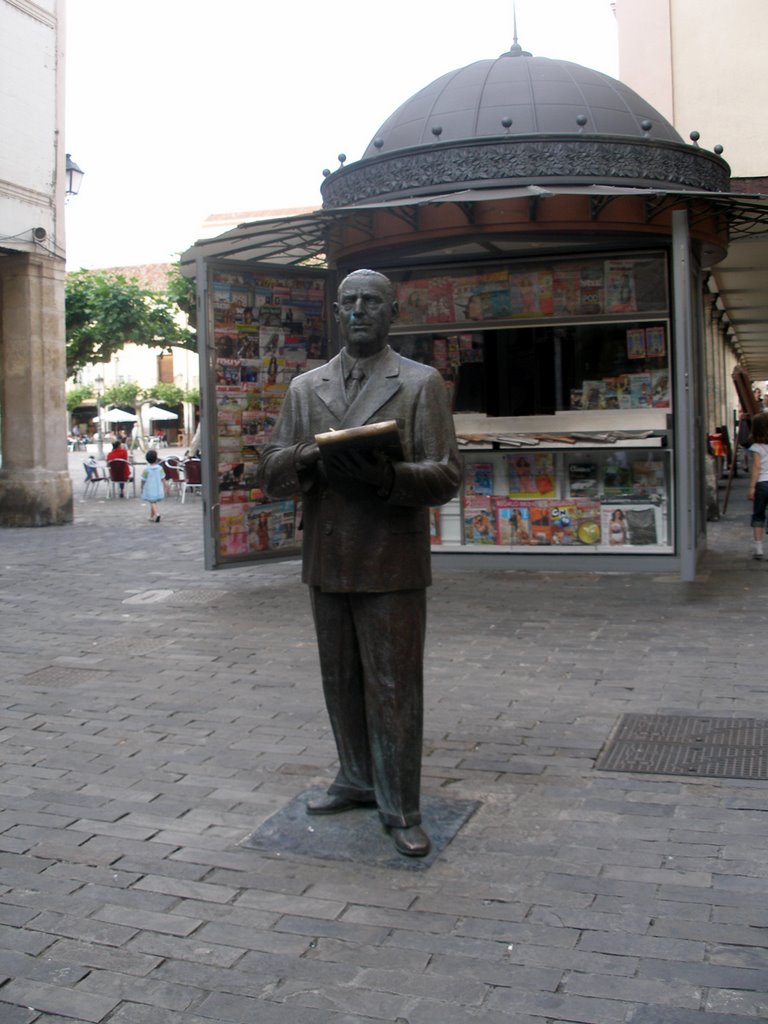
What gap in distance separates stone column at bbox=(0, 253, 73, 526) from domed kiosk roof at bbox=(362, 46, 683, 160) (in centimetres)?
752

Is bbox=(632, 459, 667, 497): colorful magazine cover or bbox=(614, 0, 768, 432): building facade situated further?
bbox=(614, 0, 768, 432): building facade

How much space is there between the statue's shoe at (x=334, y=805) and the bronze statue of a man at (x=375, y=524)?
0.24 m

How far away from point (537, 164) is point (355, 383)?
5904 mm

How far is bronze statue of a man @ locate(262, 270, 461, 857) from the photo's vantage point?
3.94m

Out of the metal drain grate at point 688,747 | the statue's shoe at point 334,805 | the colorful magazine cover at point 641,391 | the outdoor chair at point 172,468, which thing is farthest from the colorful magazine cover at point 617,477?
the outdoor chair at point 172,468

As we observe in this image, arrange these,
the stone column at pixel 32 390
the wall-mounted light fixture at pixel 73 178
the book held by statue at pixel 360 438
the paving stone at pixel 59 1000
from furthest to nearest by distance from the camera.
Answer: the wall-mounted light fixture at pixel 73 178 → the stone column at pixel 32 390 → the book held by statue at pixel 360 438 → the paving stone at pixel 59 1000

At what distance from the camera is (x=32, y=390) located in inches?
651

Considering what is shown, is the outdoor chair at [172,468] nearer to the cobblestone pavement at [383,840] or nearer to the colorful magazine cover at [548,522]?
the colorful magazine cover at [548,522]

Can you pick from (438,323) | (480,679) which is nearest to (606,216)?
(438,323)

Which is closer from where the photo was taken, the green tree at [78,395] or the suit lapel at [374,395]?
the suit lapel at [374,395]

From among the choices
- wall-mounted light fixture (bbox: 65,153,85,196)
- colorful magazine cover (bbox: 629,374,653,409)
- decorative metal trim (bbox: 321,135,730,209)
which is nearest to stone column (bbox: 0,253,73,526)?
wall-mounted light fixture (bbox: 65,153,85,196)

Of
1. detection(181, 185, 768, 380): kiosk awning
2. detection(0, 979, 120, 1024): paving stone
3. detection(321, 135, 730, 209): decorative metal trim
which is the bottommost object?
detection(0, 979, 120, 1024): paving stone

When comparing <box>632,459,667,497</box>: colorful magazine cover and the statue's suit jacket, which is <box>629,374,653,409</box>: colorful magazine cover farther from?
the statue's suit jacket

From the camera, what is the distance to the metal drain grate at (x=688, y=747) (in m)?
4.87
